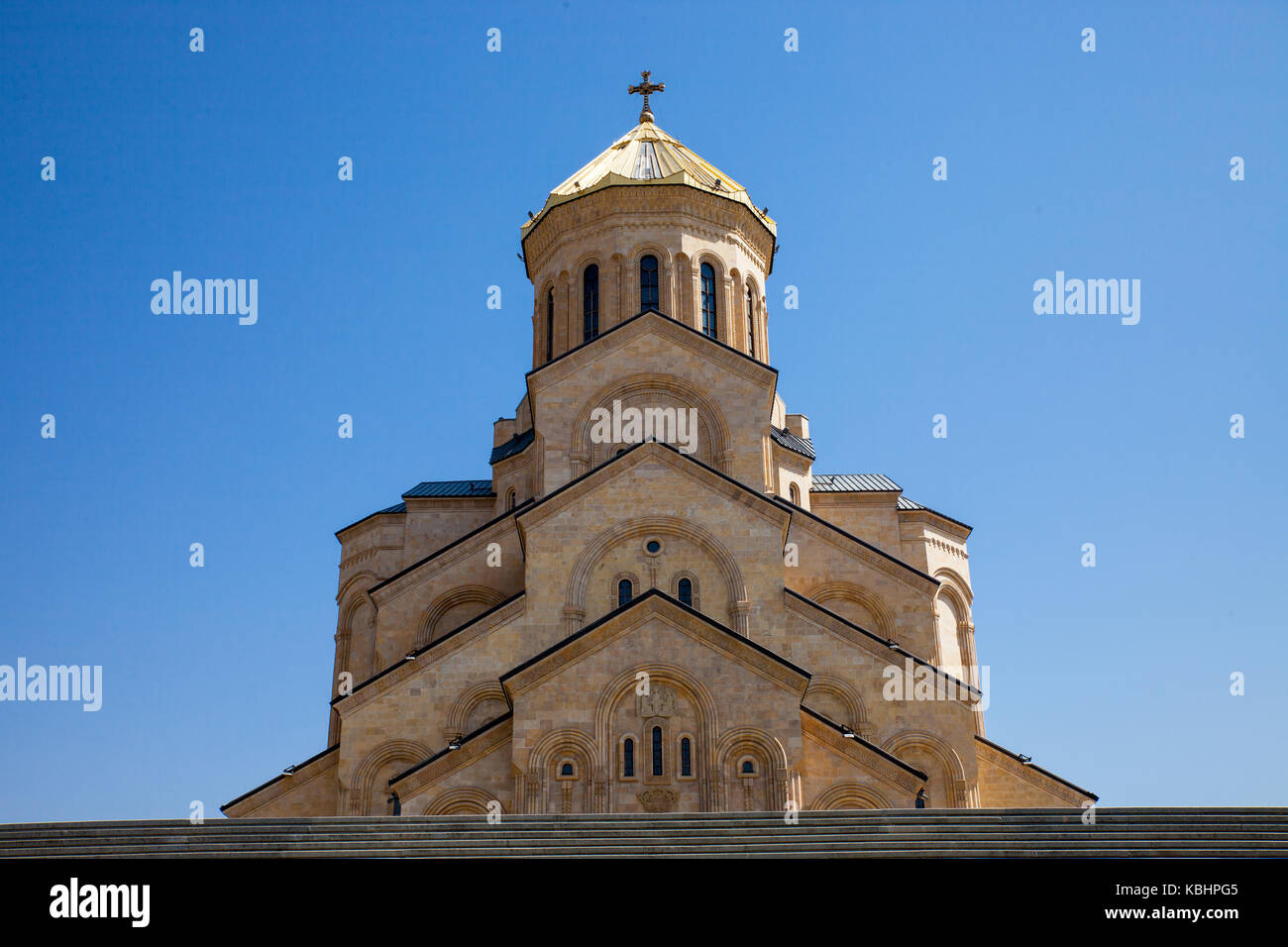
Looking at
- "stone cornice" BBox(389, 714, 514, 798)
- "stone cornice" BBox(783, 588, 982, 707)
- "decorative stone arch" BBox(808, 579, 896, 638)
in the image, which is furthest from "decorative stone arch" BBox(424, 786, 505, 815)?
"decorative stone arch" BBox(808, 579, 896, 638)

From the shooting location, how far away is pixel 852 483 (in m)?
30.9

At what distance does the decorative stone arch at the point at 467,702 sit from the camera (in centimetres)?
2197

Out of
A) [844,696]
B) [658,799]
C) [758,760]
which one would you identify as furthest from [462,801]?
[844,696]

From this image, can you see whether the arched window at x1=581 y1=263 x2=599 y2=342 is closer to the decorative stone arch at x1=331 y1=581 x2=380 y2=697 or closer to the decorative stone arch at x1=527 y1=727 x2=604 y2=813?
the decorative stone arch at x1=331 y1=581 x2=380 y2=697

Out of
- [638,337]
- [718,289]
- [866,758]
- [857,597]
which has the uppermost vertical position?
[718,289]

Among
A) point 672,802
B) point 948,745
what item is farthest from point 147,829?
point 948,745

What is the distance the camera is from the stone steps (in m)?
13.3

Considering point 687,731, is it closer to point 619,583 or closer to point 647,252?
point 619,583

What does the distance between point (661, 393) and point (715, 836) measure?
14.6 metres

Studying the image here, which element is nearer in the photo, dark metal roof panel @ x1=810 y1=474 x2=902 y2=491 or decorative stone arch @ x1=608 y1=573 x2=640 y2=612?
decorative stone arch @ x1=608 y1=573 x2=640 y2=612

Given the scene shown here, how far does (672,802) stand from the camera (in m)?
19.5

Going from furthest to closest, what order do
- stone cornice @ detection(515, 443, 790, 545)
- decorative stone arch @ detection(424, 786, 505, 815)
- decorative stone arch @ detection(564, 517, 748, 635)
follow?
stone cornice @ detection(515, 443, 790, 545), decorative stone arch @ detection(564, 517, 748, 635), decorative stone arch @ detection(424, 786, 505, 815)

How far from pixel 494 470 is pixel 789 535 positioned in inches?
328

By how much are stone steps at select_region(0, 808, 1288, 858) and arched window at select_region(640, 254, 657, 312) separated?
59.8 feet
